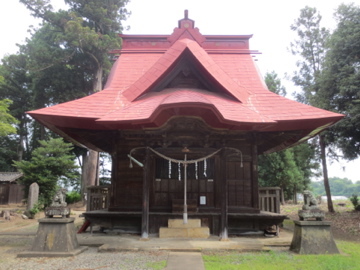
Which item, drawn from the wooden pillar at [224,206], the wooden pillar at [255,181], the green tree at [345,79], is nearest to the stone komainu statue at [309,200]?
the wooden pillar at [255,181]

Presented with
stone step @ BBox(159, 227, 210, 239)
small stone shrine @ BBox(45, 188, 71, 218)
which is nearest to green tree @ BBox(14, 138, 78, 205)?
small stone shrine @ BBox(45, 188, 71, 218)

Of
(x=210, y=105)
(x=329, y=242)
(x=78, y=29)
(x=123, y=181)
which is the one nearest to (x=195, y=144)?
(x=210, y=105)

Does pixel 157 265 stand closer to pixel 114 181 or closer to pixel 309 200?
pixel 309 200

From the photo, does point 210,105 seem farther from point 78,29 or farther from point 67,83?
point 67,83

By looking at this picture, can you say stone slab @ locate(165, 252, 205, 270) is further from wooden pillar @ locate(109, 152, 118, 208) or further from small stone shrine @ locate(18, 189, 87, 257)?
wooden pillar @ locate(109, 152, 118, 208)

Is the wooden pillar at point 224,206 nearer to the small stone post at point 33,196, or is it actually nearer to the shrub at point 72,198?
the small stone post at point 33,196

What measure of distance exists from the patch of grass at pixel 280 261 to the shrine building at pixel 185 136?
177 cm

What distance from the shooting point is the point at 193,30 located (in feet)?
39.6

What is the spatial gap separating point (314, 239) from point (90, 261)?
4988mm

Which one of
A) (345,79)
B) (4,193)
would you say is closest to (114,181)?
(345,79)

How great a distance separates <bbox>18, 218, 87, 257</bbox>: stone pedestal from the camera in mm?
6465

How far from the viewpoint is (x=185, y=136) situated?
8.44 meters

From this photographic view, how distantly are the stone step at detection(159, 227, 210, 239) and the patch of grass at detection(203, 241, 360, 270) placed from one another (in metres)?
1.74

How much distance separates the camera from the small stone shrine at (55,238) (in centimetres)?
644
